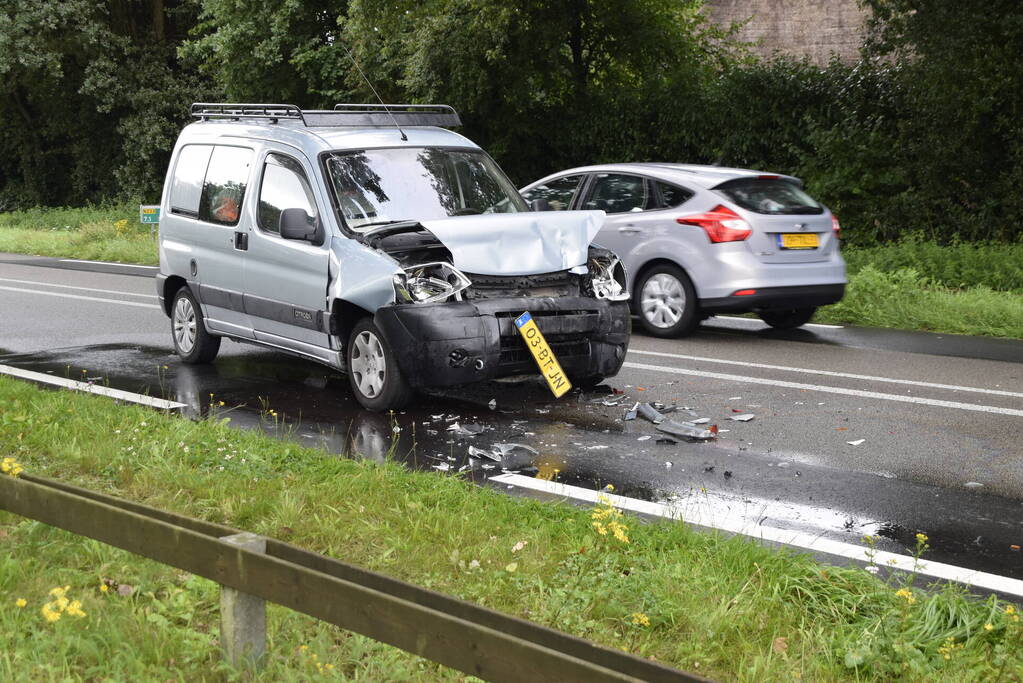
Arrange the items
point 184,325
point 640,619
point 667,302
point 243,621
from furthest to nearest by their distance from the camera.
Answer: point 667,302 < point 184,325 < point 640,619 < point 243,621

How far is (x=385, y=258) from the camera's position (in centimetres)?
809

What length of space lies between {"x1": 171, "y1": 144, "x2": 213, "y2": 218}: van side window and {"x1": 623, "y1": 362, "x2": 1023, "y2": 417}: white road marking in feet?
13.1

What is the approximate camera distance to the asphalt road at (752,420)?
19.8 feet

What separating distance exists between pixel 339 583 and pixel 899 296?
11.6 meters

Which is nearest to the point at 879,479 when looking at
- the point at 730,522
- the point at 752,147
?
the point at 730,522

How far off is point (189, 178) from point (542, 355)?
4.08 m

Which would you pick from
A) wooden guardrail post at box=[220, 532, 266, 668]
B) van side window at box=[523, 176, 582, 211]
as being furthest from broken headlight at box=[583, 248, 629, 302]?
wooden guardrail post at box=[220, 532, 266, 668]

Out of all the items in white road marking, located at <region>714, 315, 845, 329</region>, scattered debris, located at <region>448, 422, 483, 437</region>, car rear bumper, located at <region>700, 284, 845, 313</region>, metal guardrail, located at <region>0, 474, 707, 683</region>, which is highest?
metal guardrail, located at <region>0, 474, 707, 683</region>

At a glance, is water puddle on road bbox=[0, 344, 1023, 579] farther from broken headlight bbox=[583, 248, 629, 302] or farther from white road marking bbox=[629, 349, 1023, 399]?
white road marking bbox=[629, 349, 1023, 399]

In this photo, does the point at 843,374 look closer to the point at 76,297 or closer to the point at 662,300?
the point at 662,300

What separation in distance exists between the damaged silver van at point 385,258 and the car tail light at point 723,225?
2.92 meters

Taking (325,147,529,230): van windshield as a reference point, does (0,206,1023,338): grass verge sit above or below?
below

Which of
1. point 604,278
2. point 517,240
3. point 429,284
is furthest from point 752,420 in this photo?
point 429,284

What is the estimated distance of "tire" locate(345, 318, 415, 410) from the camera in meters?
8.08
